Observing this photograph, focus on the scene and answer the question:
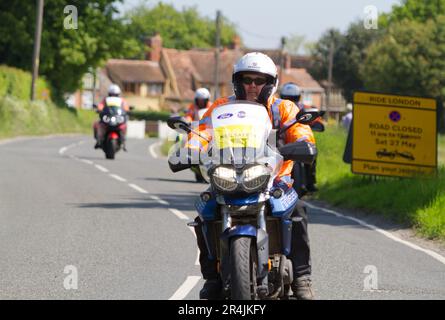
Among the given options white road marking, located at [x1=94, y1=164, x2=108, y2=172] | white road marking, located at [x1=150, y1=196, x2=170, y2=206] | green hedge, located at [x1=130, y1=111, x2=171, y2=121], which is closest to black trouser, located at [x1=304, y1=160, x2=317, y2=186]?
white road marking, located at [x1=150, y1=196, x2=170, y2=206]

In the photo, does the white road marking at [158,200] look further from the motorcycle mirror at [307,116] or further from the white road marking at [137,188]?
the motorcycle mirror at [307,116]

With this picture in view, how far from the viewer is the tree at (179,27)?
178875mm

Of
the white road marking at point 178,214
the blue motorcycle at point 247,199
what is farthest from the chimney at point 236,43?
the blue motorcycle at point 247,199

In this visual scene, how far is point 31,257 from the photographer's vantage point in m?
11.5

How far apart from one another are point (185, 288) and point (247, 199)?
2.13m

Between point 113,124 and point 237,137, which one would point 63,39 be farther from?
point 237,137

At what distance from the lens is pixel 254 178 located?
7.79 m

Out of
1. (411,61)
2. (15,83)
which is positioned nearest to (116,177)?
(15,83)

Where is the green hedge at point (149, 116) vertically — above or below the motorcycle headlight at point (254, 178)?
below

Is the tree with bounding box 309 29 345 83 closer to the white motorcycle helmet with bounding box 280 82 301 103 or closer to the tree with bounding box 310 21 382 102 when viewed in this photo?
the tree with bounding box 310 21 382 102

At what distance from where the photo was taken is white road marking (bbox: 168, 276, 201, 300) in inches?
365

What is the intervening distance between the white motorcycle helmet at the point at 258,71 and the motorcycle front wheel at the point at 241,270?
129 centimetres
